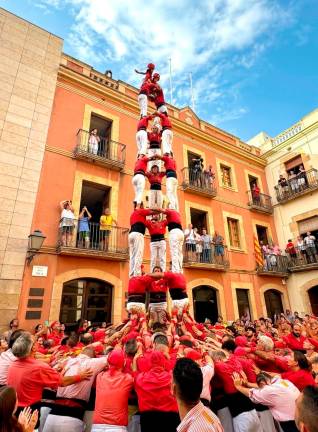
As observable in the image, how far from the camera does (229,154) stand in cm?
1596

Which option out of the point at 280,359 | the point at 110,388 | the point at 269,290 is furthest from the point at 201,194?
the point at 110,388

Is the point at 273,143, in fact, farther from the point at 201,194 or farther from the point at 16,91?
the point at 16,91

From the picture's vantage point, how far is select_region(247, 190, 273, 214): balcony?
15094mm

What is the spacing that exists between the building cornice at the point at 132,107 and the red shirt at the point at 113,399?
1109 centimetres

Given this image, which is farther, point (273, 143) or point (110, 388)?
point (273, 143)

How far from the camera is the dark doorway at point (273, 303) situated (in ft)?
44.2

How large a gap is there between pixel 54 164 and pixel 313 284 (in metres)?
12.9

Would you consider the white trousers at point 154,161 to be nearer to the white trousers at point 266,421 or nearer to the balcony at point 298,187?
the white trousers at point 266,421

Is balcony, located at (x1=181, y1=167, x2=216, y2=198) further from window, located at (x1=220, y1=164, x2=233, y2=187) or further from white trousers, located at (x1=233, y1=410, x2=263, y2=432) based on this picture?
white trousers, located at (x1=233, y1=410, x2=263, y2=432)

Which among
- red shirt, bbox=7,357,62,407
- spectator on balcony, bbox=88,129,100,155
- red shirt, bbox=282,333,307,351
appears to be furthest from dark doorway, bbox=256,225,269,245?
red shirt, bbox=7,357,62,407

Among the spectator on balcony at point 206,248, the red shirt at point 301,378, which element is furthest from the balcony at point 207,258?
the red shirt at point 301,378

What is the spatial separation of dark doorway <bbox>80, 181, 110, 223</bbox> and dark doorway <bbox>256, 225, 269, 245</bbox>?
916 cm

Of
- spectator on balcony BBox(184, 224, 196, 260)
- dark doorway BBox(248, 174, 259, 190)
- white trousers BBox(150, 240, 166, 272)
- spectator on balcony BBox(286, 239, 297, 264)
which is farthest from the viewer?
dark doorway BBox(248, 174, 259, 190)

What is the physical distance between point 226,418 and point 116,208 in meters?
8.09
